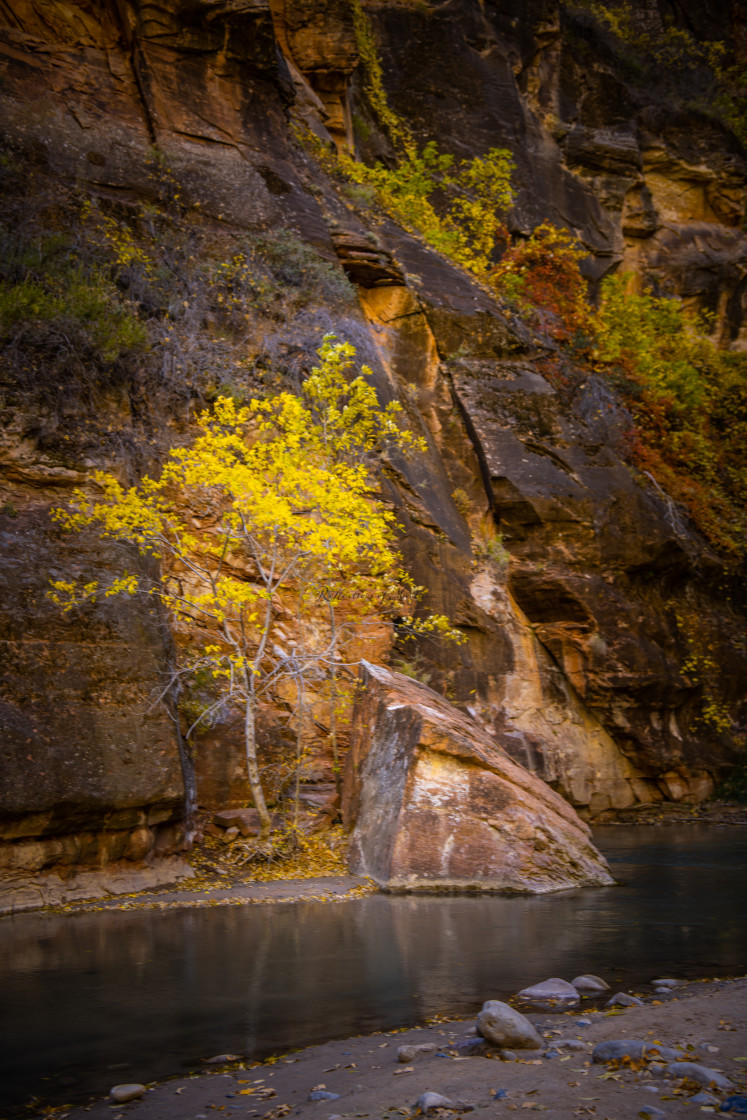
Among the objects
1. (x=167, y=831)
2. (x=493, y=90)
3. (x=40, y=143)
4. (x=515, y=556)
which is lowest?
(x=167, y=831)

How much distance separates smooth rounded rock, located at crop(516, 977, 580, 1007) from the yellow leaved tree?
6225mm

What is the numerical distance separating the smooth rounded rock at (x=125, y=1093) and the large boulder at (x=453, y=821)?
629 cm

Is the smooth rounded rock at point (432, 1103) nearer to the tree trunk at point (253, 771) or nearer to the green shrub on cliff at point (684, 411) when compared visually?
the tree trunk at point (253, 771)

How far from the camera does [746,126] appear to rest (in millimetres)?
30625

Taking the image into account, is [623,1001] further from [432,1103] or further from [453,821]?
[453,821]

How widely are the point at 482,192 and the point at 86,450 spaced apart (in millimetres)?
18476

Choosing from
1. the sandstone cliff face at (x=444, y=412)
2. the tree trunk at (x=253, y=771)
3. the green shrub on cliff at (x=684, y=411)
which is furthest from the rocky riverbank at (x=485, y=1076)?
the green shrub on cliff at (x=684, y=411)

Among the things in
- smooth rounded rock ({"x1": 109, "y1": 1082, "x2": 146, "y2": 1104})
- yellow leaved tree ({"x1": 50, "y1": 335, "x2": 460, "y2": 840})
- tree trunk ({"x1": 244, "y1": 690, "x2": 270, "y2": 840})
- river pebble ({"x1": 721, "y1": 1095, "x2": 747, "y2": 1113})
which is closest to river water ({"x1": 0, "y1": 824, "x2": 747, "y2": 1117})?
smooth rounded rock ({"x1": 109, "y1": 1082, "x2": 146, "y2": 1104})

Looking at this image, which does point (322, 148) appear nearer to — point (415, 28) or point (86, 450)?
point (415, 28)

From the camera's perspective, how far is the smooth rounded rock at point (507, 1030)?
450cm

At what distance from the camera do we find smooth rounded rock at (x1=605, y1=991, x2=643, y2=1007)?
5414 millimetres

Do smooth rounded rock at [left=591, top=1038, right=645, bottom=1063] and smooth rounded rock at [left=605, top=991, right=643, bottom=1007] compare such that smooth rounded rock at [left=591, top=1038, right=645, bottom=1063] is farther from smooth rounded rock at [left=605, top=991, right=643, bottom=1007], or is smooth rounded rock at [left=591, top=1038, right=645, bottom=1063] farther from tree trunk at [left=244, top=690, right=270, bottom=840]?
tree trunk at [left=244, top=690, right=270, bottom=840]

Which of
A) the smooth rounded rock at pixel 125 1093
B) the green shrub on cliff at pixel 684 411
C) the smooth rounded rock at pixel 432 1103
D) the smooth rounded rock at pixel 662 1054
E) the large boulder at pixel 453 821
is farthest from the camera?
the green shrub on cliff at pixel 684 411

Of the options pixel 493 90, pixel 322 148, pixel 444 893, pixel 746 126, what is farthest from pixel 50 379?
pixel 746 126
